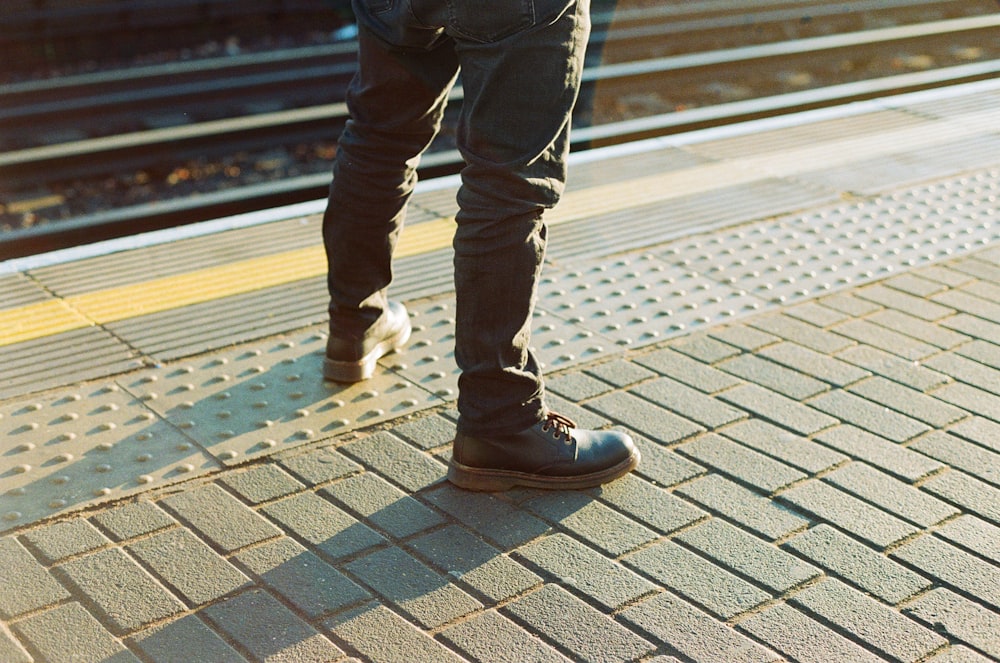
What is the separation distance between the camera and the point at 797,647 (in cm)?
232

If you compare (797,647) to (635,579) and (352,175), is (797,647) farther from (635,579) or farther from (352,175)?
(352,175)

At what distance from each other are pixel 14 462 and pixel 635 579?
1498mm

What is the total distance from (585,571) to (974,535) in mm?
867

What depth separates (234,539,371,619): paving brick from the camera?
2426 mm

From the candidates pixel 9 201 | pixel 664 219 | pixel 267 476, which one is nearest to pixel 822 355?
pixel 664 219

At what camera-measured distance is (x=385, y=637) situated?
232 centimetres

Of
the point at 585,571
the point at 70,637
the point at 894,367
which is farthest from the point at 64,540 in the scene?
→ the point at 894,367

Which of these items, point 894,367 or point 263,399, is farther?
point 894,367

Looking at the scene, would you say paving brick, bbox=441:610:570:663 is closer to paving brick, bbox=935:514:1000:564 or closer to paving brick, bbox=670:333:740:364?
paving brick, bbox=935:514:1000:564

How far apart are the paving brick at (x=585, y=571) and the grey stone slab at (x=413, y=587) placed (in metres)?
0.20

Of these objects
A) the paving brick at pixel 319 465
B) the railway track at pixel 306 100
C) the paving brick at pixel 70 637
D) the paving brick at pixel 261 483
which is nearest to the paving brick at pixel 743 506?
the paving brick at pixel 319 465

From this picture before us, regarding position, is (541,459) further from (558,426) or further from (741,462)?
(741,462)

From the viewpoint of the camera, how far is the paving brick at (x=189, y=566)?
2.46m

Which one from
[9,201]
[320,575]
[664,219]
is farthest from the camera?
[9,201]
